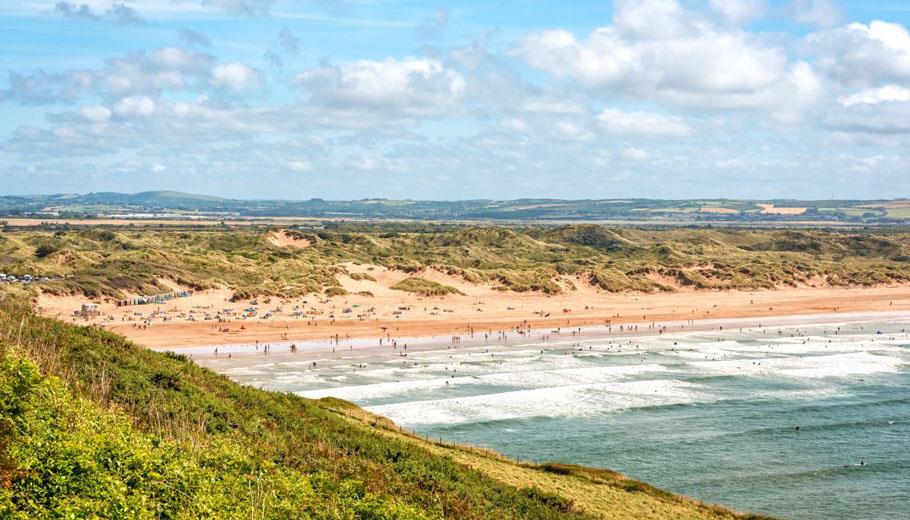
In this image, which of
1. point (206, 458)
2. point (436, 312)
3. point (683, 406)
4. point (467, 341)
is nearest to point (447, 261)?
point (436, 312)

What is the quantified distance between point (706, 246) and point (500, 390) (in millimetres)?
138253

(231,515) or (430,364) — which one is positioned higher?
(231,515)

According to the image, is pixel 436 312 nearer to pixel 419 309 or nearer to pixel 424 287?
pixel 419 309

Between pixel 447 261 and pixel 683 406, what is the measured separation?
273 ft

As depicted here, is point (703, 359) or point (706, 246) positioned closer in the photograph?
point (703, 359)

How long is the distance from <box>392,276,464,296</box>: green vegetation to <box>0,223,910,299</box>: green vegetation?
0.29 meters

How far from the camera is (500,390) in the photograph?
54.2 m

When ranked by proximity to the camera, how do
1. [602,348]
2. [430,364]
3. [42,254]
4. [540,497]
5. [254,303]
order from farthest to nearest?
[42,254] < [254,303] < [602,348] < [430,364] < [540,497]

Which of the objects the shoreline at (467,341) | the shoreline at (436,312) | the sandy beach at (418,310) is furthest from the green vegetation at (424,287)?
the shoreline at (467,341)

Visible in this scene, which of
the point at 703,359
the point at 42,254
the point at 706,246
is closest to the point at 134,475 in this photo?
the point at 703,359

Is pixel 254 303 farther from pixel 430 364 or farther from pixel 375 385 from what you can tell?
pixel 375 385

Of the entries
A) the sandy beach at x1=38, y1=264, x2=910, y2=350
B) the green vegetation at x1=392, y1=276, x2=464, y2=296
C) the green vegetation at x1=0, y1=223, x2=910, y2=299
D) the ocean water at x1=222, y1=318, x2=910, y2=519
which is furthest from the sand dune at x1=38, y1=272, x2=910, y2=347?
the ocean water at x1=222, y1=318, x2=910, y2=519

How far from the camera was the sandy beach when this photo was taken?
7569cm

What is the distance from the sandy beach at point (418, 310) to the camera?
2980 inches
